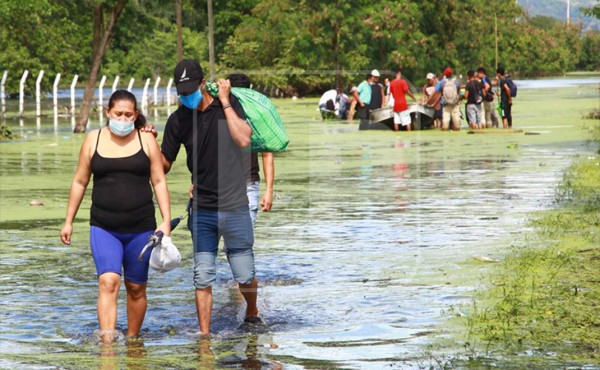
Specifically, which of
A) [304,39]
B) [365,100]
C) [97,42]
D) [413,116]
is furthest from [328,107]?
[304,39]

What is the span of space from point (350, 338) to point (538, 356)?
144 cm

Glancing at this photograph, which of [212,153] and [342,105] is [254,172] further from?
[342,105]

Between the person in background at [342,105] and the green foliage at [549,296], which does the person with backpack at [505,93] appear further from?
the green foliage at [549,296]

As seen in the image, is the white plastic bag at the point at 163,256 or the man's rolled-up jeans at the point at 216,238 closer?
the white plastic bag at the point at 163,256

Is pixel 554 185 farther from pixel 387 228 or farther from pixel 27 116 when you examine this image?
pixel 27 116

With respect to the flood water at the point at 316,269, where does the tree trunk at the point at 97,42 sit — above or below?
above

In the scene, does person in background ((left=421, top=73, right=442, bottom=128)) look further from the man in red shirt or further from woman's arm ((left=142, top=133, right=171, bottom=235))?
woman's arm ((left=142, top=133, right=171, bottom=235))

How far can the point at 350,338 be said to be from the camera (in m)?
8.86

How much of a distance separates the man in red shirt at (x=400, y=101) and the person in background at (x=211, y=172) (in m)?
27.4

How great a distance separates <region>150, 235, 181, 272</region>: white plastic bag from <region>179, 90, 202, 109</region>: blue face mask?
2.89ft

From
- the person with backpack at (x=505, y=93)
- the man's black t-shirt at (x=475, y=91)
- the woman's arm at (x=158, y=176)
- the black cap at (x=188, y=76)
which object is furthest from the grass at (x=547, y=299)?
the person with backpack at (x=505, y=93)

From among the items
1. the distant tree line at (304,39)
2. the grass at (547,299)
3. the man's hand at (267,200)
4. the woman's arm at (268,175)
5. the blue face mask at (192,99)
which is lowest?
the grass at (547,299)

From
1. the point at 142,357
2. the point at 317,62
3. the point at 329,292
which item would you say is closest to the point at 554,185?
the point at 329,292

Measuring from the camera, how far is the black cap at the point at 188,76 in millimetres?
8695
